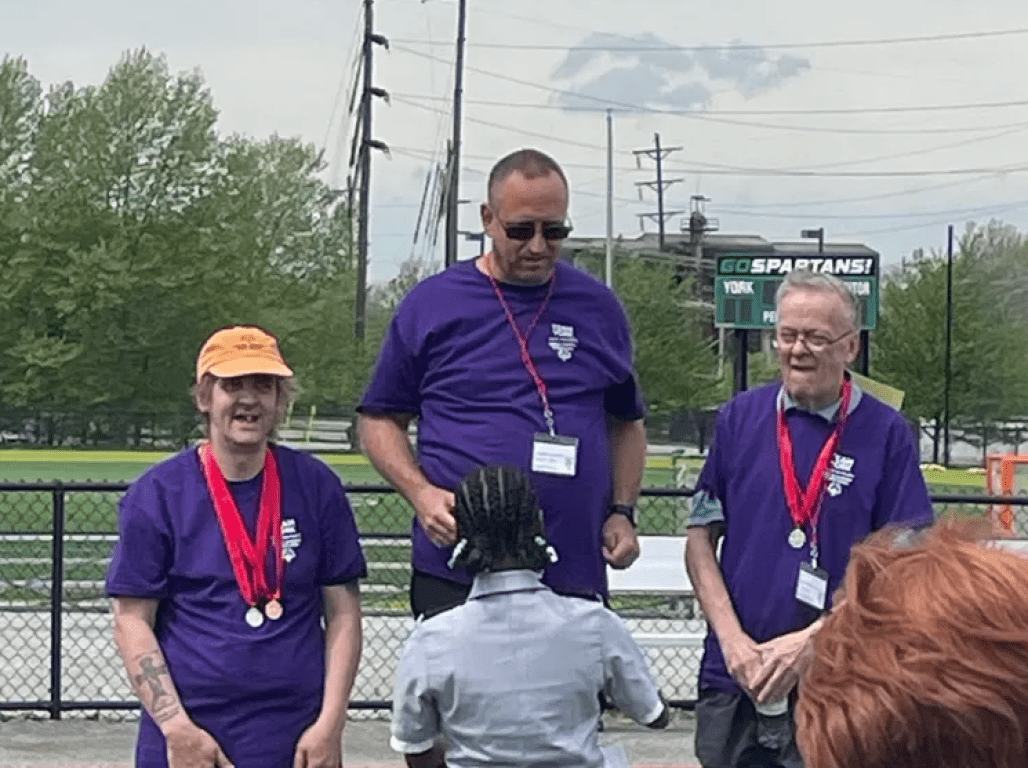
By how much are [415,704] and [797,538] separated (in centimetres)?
105

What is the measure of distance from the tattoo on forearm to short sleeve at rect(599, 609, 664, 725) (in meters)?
1.06

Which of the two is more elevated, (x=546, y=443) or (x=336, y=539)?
(x=546, y=443)

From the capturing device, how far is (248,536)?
3.79 metres

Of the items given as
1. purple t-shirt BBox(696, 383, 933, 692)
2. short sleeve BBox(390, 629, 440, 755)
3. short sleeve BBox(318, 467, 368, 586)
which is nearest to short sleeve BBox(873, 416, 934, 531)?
purple t-shirt BBox(696, 383, 933, 692)

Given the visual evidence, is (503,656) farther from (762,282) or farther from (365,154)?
(365,154)

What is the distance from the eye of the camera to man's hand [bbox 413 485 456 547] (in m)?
3.79

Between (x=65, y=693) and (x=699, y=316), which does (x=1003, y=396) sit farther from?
(x=65, y=693)

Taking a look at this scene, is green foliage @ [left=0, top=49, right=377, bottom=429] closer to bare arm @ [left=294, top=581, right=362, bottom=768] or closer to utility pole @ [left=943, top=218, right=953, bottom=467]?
utility pole @ [left=943, top=218, right=953, bottom=467]

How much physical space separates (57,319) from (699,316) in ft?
91.5

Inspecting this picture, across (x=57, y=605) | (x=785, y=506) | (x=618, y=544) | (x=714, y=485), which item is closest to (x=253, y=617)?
(x=618, y=544)

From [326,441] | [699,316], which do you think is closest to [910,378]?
[699,316]

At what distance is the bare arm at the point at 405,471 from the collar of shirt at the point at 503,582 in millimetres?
288

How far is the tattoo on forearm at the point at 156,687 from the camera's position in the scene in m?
3.72

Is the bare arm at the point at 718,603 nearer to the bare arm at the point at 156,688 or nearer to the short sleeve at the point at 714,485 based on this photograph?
the short sleeve at the point at 714,485
